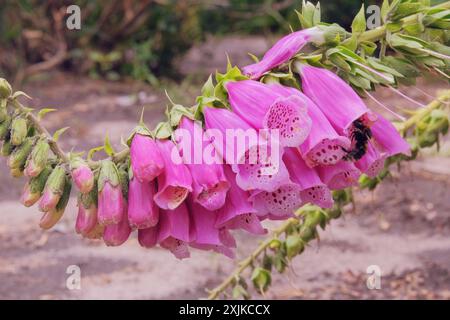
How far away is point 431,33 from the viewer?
821 mm

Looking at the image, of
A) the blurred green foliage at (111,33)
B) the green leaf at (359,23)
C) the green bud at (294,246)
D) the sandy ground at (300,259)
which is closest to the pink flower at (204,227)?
the green leaf at (359,23)

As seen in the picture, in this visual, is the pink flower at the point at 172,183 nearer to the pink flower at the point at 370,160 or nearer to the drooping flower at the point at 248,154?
the drooping flower at the point at 248,154

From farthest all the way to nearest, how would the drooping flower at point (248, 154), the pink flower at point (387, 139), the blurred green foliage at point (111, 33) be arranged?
the blurred green foliage at point (111, 33) < the pink flower at point (387, 139) < the drooping flower at point (248, 154)

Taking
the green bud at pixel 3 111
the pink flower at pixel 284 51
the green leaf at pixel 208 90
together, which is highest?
the pink flower at pixel 284 51

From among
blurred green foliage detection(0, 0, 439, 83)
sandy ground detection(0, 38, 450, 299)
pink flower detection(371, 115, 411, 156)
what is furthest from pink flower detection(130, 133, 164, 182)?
blurred green foliage detection(0, 0, 439, 83)

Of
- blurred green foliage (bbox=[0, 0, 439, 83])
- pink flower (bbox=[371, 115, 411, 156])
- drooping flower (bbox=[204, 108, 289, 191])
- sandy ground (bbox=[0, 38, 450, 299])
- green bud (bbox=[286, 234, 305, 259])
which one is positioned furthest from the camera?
blurred green foliage (bbox=[0, 0, 439, 83])

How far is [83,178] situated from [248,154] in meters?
0.15

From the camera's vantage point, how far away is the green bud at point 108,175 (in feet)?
2.49

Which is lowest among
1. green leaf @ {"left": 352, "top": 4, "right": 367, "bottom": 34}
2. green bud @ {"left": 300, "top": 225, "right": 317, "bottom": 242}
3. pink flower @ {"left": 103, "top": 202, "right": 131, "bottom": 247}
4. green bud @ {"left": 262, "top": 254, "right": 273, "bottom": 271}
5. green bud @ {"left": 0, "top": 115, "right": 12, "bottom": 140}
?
green bud @ {"left": 262, "top": 254, "right": 273, "bottom": 271}

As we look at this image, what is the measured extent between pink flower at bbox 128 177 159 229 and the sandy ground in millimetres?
785

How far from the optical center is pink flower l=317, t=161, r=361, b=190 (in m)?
0.76

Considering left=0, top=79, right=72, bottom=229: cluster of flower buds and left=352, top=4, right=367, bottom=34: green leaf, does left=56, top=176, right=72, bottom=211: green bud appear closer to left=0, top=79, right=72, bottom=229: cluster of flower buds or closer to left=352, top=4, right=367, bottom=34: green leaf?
left=0, top=79, right=72, bottom=229: cluster of flower buds

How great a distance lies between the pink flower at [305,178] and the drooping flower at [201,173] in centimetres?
6

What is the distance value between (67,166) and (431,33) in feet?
1.23
